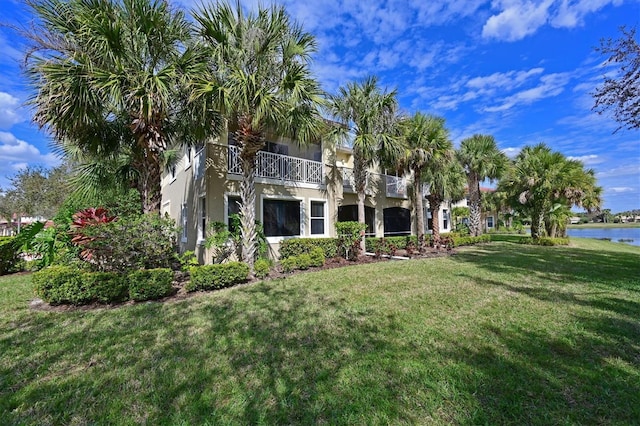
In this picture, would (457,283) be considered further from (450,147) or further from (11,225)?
(11,225)

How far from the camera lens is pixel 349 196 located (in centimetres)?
1641

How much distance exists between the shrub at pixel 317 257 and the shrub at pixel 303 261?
0.16 metres

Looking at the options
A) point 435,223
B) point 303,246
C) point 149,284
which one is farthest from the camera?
point 435,223

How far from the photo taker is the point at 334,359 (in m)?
3.70

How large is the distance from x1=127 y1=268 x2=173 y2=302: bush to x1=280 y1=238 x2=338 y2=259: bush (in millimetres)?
4937

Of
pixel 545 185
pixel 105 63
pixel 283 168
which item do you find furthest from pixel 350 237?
pixel 545 185

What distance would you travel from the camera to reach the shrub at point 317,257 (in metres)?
10.5

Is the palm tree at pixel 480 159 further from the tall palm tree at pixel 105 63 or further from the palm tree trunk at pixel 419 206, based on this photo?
the tall palm tree at pixel 105 63

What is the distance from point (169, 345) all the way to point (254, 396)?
2.04m

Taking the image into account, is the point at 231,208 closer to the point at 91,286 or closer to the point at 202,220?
the point at 202,220

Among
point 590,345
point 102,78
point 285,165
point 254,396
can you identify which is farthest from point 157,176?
point 590,345

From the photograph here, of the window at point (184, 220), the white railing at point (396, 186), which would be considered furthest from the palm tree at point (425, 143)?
the window at point (184, 220)

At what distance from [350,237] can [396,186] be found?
7846 millimetres

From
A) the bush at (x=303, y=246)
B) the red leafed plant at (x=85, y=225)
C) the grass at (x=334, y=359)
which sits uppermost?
the red leafed plant at (x=85, y=225)
